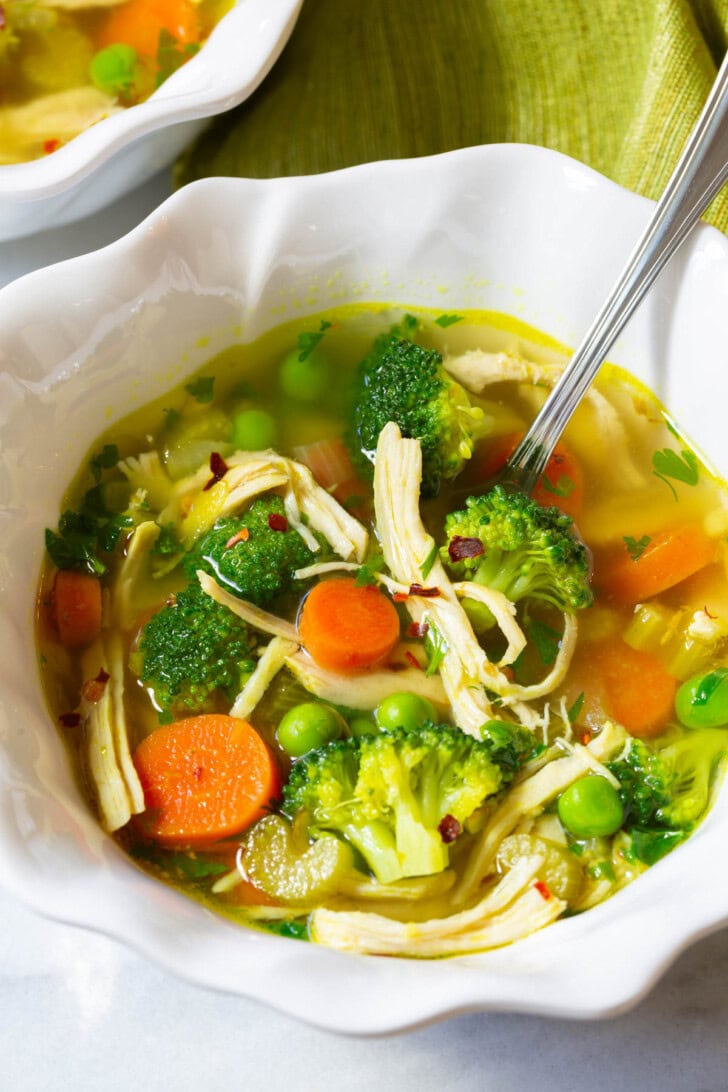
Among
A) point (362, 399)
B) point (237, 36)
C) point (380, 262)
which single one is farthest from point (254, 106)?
point (362, 399)

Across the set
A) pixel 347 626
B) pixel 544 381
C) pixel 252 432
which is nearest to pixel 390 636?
pixel 347 626

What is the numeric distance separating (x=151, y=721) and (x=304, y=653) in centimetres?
30

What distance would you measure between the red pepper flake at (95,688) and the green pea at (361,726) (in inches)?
17.7

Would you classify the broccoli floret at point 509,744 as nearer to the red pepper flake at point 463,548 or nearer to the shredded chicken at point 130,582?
the red pepper flake at point 463,548

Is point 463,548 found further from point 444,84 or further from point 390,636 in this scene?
point 444,84

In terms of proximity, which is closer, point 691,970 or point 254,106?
point 691,970

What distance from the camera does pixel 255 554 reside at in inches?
84.2

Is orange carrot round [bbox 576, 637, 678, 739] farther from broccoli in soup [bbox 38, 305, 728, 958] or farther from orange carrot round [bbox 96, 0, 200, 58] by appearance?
orange carrot round [bbox 96, 0, 200, 58]

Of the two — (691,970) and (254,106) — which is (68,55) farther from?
(691,970)

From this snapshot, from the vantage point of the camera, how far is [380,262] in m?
2.40

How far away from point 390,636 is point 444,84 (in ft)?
4.69

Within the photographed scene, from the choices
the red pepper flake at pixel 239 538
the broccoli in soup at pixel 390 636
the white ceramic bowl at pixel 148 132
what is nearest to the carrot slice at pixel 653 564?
the broccoli in soup at pixel 390 636

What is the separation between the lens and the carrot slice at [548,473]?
7.82 ft

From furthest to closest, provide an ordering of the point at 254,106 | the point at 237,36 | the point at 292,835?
the point at 254,106
the point at 237,36
the point at 292,835
